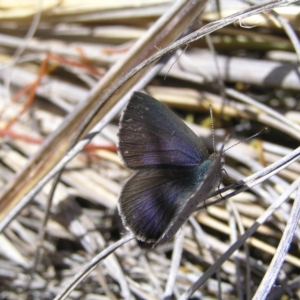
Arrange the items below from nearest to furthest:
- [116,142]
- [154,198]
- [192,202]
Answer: [192,202] → [154,198] → [116,142]

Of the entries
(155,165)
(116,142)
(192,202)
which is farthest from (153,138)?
(116,142)

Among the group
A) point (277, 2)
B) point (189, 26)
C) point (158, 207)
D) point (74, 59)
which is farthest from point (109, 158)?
point (277, 2)

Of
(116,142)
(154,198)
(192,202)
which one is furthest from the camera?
(116,142)

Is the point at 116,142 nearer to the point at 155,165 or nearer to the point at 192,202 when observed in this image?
the point at 155,165

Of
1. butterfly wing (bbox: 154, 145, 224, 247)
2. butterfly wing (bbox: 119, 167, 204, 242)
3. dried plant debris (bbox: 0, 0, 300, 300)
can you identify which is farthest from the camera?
dried plant debris (bbox: 0, 0, 300, 300)

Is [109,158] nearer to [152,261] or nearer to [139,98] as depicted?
[152,261]

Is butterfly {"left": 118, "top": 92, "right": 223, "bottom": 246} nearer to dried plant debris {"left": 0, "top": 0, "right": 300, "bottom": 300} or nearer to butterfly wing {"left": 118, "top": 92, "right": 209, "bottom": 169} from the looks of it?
butterfly wing {"left": 118, "top": 92, "right": 209, "bottom": 169}

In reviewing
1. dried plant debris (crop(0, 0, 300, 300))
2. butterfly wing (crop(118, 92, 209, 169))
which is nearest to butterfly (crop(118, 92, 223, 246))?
butterfly wing (crop(118, 92, 209, 169))
